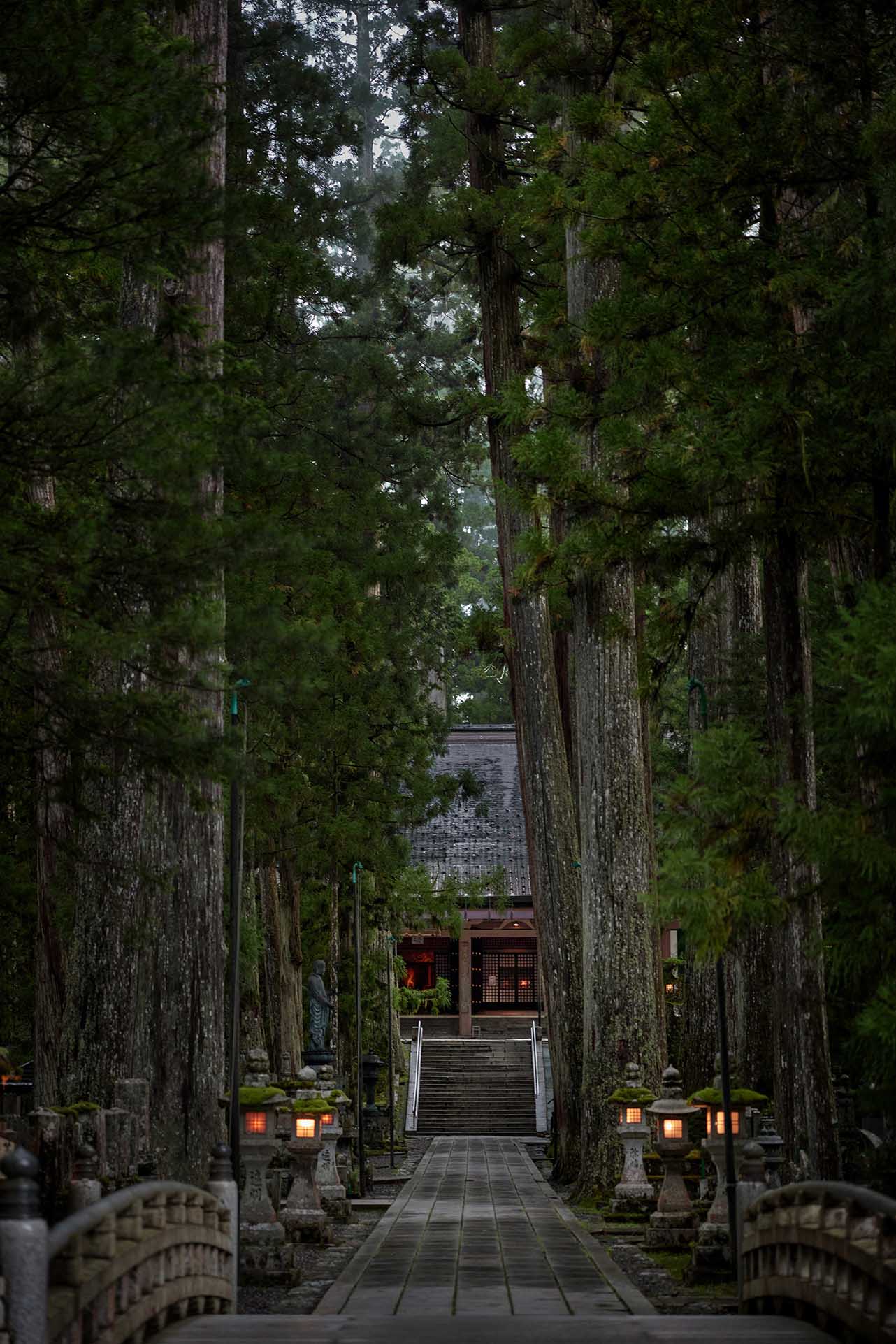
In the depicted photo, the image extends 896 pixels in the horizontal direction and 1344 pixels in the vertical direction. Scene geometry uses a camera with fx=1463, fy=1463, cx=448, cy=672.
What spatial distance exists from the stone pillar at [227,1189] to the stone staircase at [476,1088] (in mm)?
22843

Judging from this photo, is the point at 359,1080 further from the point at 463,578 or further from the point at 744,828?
the point at 463,578

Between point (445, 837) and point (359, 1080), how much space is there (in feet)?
71.6

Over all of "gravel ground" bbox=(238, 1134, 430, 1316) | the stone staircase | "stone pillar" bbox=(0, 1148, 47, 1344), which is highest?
"stone pillar" bbox=(0, 1148, 47, 1344)

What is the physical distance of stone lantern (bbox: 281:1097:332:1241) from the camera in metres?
13.9

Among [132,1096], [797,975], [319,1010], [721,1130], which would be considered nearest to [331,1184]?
[132,1096]

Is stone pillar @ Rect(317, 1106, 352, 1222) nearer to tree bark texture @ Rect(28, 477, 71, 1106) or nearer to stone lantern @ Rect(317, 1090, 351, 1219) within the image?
stone lantern @ Rect(317, 1090, 351, 1219)

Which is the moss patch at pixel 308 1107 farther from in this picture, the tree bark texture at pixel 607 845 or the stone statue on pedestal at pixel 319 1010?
the stone statue on pedestal at pixel 319 1010

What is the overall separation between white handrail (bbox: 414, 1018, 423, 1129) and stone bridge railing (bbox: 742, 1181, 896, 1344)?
938 inches

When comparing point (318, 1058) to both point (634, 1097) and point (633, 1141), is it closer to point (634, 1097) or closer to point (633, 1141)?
point (633, 1141)

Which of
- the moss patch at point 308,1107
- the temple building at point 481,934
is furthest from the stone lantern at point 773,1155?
the temple building at point 481,934

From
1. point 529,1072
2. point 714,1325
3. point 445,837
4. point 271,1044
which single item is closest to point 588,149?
point 714,1325

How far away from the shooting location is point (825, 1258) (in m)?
7.50

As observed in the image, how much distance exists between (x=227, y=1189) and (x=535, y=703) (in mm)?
10479

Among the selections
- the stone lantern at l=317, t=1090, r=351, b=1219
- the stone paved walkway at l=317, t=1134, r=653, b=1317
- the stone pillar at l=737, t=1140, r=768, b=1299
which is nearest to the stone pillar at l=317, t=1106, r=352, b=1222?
the stone lantern at l=317, t=1090, r=351, b=1219
